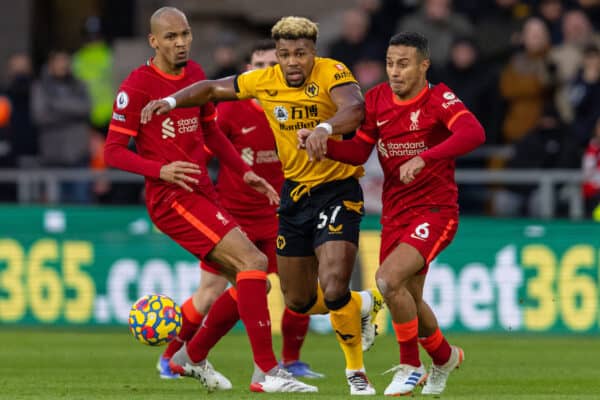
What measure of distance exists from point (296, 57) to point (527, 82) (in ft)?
25.2

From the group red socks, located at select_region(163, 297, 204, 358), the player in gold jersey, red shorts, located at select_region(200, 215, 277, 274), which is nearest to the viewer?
the player in gold jersey

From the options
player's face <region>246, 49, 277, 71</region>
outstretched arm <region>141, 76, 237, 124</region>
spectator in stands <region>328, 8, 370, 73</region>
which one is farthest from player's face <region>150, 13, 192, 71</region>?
spectator in stands <region>328, 8, 370, 73</region>

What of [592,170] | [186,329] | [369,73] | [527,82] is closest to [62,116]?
[369,73]

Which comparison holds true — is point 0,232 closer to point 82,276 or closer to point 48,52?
point 82,276

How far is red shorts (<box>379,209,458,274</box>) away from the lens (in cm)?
997

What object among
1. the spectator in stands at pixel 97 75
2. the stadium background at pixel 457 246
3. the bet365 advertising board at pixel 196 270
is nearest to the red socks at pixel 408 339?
the stadium background at pixel 457 246

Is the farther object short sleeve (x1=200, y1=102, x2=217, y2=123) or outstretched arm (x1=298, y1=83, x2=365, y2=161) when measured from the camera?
short sleeve (x1=200, y1=102, x2=217, y2=123)

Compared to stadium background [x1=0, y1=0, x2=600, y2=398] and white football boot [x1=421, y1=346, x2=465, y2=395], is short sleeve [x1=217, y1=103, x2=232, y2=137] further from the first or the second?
stadium background [x1=0, y1=0, x2=600, y2=398]

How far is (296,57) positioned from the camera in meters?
10.1

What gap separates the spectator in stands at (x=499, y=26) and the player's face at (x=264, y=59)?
21.9 feet

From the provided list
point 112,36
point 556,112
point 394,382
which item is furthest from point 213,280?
point 112,36

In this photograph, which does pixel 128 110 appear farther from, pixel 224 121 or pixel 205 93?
pixel 224 121

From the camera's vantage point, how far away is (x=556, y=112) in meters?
17.1

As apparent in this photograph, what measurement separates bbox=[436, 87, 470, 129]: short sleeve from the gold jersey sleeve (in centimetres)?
63
